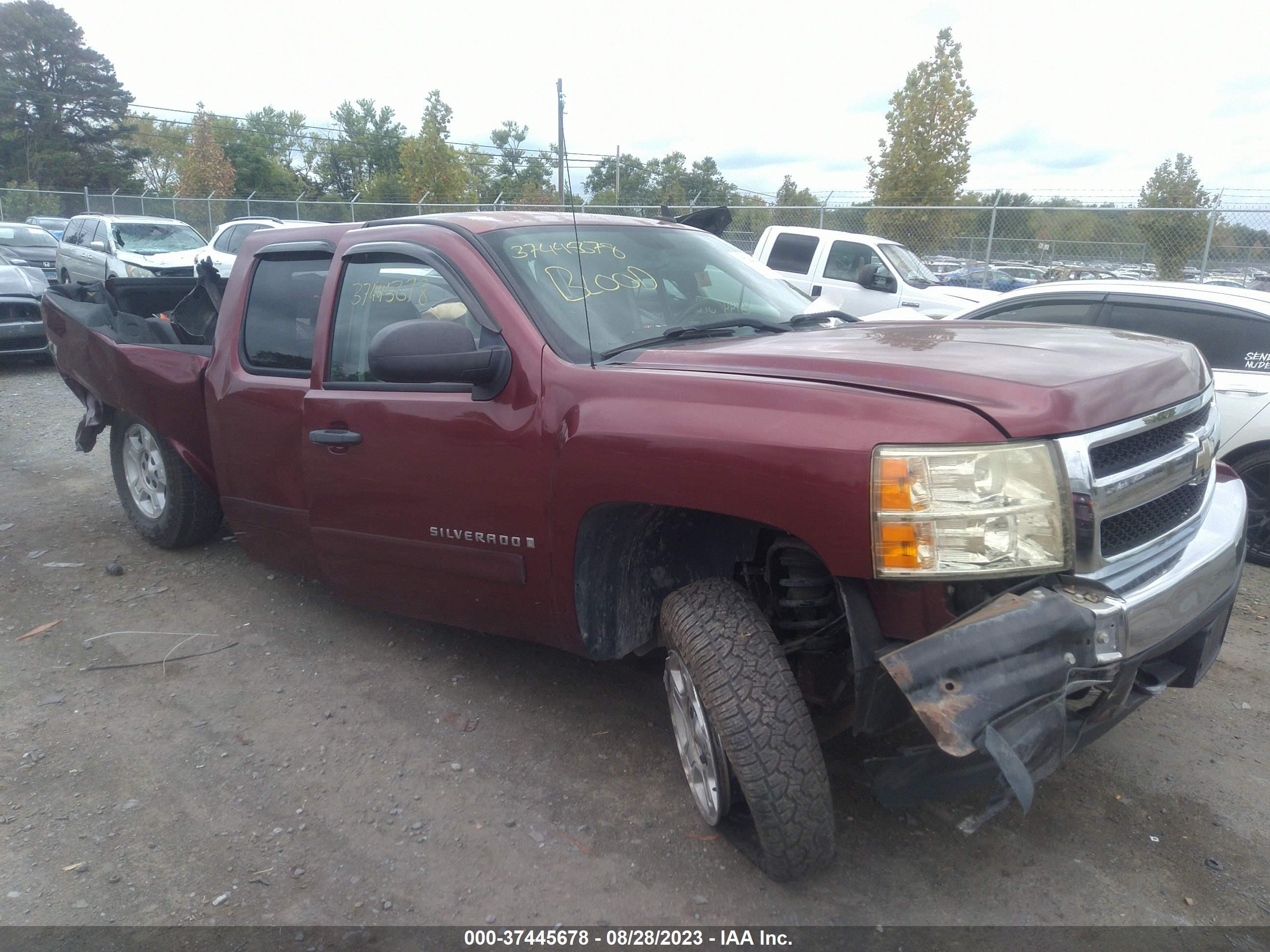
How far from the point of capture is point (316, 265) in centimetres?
403

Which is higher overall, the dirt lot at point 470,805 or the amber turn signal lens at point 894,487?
the amber turn signal lens at point 894,487

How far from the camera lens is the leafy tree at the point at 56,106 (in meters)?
51.2

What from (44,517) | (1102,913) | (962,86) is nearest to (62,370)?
(44,517)

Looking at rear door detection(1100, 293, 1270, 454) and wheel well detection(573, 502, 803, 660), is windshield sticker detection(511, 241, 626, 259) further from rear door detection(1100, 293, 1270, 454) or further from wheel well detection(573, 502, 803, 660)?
rear door detection(1100, 293, 1270, 454)

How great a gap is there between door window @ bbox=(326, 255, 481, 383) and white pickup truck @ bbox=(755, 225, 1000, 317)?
786cm

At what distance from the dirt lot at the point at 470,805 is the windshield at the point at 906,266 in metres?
7.47

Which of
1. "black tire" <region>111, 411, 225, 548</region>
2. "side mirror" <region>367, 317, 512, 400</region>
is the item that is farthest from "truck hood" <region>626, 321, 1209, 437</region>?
"black tire" <region>111, 411, 225, 548</region>

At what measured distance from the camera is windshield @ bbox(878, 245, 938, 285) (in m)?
11.0

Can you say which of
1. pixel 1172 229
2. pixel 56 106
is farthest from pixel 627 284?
pixel 56 106

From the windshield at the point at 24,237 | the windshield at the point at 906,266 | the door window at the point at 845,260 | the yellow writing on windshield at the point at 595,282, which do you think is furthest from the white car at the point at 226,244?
the yellow writing on windshield at the point at 595,282

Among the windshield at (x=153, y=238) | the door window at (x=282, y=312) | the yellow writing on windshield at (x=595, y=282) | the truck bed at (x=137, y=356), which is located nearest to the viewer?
the yellow writing on windshield at (x=595, y=282)

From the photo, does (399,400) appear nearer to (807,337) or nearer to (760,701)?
(807,337)

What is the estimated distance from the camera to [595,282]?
319 centimetres

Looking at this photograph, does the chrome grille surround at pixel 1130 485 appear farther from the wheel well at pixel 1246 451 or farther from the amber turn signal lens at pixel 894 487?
the wheel well at pixel 1246 451
